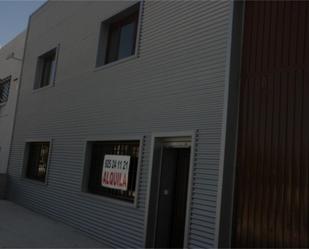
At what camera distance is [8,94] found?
59.7ft

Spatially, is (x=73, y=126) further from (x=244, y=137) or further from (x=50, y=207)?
(x=244, y=137)

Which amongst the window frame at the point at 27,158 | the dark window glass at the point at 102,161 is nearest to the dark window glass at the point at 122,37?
the dark window glass at the point at 102,161

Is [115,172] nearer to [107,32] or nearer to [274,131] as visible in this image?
[107,32]

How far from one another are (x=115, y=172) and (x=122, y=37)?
3779 mm

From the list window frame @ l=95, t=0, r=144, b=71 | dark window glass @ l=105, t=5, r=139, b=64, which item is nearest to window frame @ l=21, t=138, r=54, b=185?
window frame @ l=95, t=0, r=144, b=71

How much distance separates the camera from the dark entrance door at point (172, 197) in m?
7.86

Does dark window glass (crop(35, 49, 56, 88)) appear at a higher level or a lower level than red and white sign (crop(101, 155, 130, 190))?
higher

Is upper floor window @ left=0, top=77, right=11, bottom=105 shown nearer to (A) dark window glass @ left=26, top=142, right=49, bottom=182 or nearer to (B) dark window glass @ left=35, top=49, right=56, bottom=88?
(B) dark window glass @ left=35, top=49, right=56, bottom=88

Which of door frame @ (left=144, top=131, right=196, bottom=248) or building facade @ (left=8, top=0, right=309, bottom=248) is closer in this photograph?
building facade @ (left=8, top=0, right=309, bottom=248)

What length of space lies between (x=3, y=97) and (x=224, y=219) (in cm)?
1544

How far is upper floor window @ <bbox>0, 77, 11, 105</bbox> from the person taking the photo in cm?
1850

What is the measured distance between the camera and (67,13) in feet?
44.4

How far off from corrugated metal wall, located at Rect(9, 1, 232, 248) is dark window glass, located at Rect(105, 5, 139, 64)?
1.23ft

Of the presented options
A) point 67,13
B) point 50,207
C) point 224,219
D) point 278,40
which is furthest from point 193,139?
point 67,13
